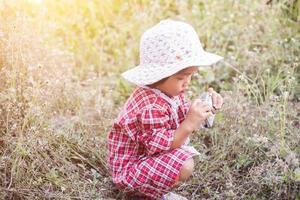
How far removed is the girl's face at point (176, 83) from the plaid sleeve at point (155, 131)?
12cm

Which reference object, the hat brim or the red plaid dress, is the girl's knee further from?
the hat brim

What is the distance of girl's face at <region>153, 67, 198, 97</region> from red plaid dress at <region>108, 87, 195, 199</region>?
4cm

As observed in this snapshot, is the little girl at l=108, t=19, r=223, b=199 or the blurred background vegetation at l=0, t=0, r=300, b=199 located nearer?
the little girl at l=108, t=19, r=223, b=199

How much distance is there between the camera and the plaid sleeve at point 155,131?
285 cm

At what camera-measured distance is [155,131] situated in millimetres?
2838

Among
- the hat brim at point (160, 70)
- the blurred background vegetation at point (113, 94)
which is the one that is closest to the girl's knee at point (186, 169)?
the blurred background vegetation at point (113, 94)

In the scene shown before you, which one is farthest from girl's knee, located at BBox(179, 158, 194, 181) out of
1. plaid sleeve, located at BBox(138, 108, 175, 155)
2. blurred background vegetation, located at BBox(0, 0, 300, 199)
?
blurred background vegetation, located at BBox(0, 0, 300, 199)

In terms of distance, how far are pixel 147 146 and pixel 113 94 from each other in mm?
1404

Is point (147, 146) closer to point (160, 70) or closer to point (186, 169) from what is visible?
point (186, 169)

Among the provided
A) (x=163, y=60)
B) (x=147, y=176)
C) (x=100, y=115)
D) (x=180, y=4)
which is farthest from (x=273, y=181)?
(x=180, y=4)

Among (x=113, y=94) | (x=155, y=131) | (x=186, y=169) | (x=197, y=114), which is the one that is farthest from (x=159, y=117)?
(x=113, y=94)

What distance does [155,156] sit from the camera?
9.60ft

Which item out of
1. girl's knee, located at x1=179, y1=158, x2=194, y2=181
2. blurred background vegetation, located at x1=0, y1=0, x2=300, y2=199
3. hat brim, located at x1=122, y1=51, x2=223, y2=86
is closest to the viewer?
hat brim, located at x1=122, y1=51, x2=223, y2=86

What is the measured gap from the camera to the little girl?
2.84m
